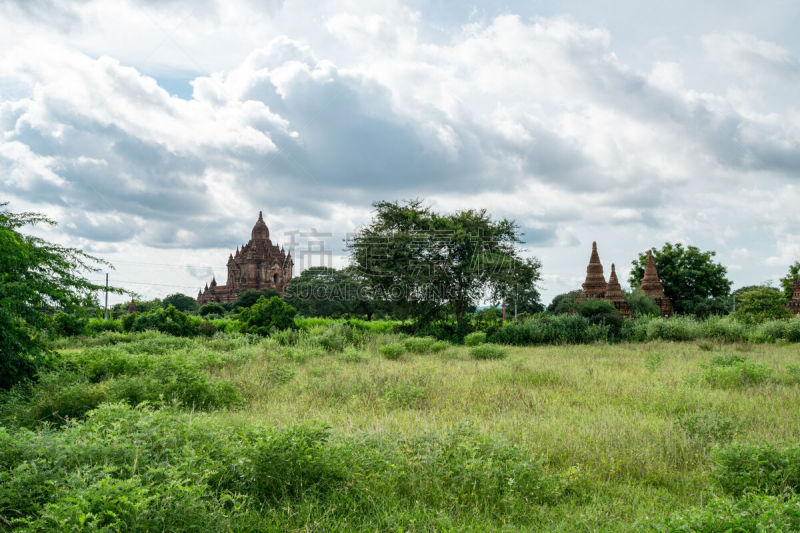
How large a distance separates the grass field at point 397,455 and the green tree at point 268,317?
11.6m

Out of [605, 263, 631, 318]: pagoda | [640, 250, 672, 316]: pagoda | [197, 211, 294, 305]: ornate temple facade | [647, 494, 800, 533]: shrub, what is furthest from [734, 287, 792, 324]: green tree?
[197, 211, 294, 305]: ornate temple facade

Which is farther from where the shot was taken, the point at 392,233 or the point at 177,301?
the point at 177,301

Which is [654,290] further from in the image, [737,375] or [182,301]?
[182,301]

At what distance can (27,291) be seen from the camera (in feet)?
25.8

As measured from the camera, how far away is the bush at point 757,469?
417 cm

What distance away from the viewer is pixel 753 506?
3.18 m

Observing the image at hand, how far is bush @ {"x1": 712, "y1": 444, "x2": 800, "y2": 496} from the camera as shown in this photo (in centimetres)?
417

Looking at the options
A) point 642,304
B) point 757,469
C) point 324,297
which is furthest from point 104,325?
point 642,304

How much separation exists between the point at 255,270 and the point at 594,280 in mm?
67584

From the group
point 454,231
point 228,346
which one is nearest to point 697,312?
point 454,231

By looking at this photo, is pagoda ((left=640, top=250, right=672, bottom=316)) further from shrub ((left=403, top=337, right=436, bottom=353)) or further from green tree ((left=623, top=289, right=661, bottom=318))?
shrub ((left=403, top=337, right=436, bottom=353))

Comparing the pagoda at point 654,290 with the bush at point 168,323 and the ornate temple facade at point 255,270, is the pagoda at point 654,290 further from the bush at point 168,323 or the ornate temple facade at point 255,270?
the ornate temple facade at point 255,270

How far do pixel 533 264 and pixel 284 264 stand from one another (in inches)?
2947

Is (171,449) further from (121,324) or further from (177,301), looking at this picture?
(177,301)
